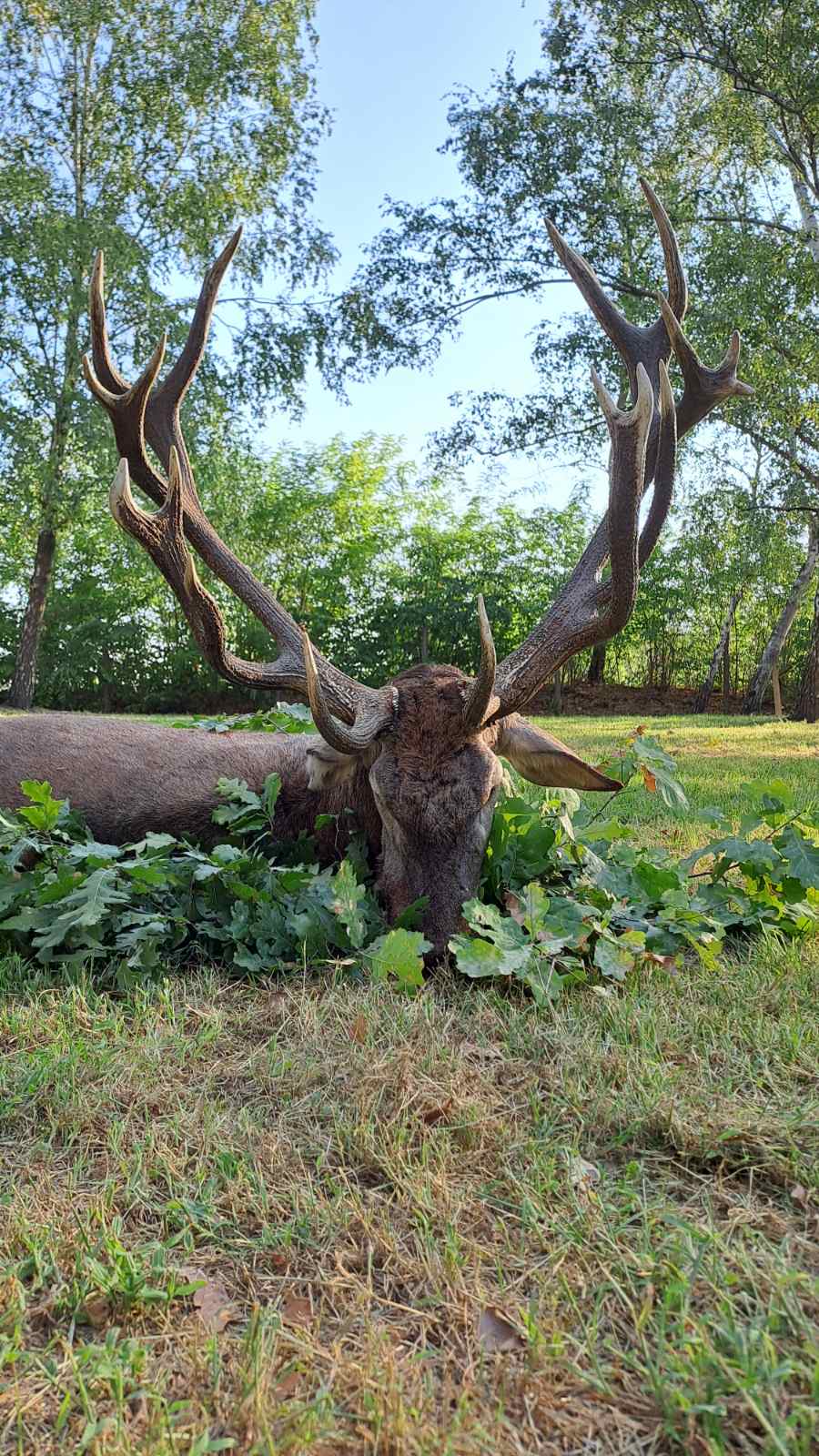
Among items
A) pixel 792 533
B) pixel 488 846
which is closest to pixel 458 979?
pixel 488 846

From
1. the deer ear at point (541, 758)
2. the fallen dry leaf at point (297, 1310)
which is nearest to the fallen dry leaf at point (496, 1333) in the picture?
the fallen dry leaf at point (297, 1310)

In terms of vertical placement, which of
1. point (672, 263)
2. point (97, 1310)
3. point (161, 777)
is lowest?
point (97, 1310)

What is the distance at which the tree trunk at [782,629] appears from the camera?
2022 cm

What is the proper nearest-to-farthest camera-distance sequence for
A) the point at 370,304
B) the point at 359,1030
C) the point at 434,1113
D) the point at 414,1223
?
the point at 414,1223 → the point at 434,1113 → the point at 359,1030 → the point at 370,304

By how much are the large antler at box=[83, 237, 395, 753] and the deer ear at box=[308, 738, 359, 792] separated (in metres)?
0.17

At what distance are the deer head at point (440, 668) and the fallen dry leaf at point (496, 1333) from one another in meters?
1.70

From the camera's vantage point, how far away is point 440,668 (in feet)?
13.2

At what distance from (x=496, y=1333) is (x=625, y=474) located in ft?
10.3

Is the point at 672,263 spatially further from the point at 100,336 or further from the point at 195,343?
the point at 100,336

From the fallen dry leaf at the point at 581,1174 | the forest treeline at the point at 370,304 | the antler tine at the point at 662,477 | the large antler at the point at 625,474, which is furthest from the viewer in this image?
the forest treeline at the point at 370,304

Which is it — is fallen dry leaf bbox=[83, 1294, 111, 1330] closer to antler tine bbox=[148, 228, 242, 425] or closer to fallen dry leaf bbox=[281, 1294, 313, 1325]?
fallen dry leaf bbox=[281, 1294, 313, 1325]

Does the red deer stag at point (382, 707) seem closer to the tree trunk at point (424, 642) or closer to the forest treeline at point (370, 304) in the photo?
the forest treeline at point (370, 304)

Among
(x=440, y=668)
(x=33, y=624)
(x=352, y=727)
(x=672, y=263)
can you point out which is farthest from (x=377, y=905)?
(x=33, y=624)

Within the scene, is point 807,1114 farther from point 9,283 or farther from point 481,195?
point 9,283
